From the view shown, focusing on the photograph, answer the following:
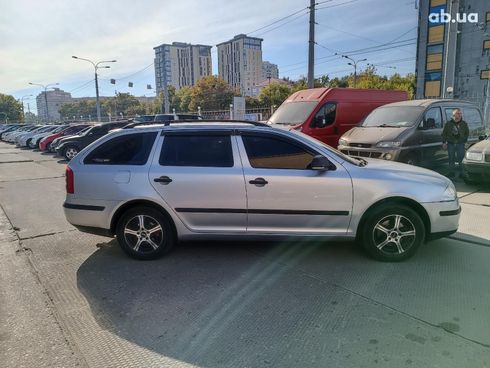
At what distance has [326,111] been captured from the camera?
465 inches

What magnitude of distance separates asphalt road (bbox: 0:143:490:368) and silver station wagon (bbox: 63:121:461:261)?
36 cm

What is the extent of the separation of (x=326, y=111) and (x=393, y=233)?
788 centimetres

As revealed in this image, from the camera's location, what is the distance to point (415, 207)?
14.9 ft

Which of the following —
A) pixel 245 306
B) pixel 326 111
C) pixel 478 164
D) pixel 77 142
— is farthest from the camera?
pixel 77 142

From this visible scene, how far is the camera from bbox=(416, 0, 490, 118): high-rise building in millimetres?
43906

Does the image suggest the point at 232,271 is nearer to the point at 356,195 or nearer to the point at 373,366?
the point at 356,195

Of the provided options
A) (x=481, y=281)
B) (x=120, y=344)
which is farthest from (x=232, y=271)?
(x=481, y=281)

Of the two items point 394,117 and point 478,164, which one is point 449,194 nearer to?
point 478,164

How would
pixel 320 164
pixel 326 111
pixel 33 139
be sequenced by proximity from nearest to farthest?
pixel 320 164
pixel 326 111
pixel 33 139

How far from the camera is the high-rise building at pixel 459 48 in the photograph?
4391cm

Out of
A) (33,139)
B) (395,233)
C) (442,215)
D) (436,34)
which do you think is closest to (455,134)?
(442,215)

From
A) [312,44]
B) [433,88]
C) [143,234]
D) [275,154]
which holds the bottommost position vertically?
[143,234]

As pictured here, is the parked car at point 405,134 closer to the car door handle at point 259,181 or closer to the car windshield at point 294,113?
the car windshield at point 294,113

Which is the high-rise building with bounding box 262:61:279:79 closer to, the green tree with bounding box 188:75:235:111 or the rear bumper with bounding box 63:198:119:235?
the green tree with bounding box 188:75:235:111
